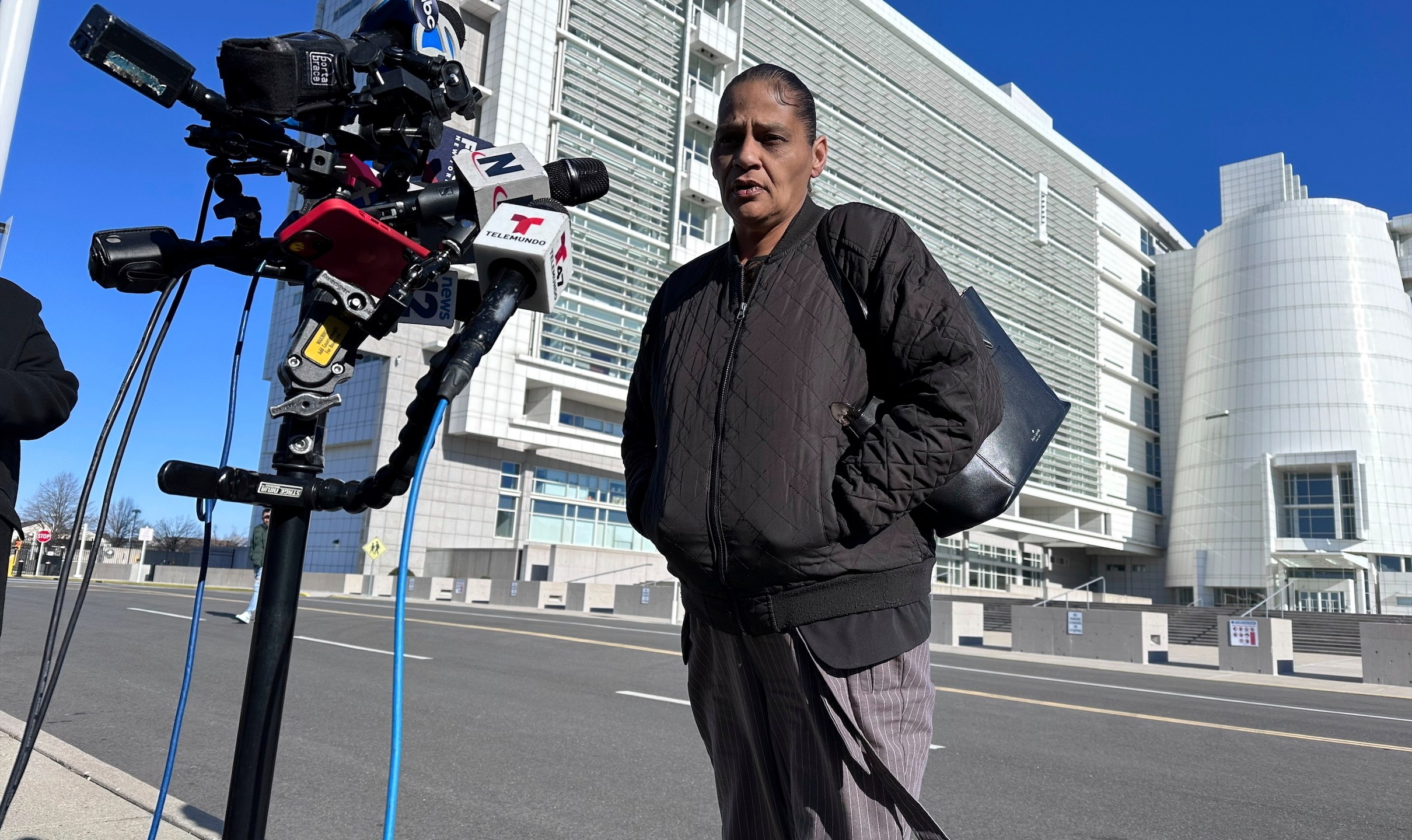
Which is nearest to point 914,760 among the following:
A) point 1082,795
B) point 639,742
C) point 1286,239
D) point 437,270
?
point 437,270

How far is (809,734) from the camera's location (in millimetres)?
1647

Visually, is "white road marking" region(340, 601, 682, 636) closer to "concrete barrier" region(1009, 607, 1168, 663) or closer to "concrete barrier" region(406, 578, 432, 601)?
"concrete barrier" region(1009, 607, 1168, 663)

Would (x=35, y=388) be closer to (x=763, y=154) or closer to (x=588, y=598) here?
(x=763, y=154)

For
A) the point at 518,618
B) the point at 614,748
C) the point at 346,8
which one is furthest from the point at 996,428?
the point at 346,8

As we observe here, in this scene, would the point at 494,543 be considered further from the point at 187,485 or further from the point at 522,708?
the point at 187,485

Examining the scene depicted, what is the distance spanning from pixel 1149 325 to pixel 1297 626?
177 feet

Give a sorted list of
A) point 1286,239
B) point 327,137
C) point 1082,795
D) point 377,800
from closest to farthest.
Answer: point 327,137
point 377,800
point 1082,795
point 1286,239

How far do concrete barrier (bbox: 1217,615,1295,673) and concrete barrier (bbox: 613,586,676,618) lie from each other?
43.3 ft

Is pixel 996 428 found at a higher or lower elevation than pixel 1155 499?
lower

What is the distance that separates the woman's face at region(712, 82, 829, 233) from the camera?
1816 mm

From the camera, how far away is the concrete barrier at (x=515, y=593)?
2958cm

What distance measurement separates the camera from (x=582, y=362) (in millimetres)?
41031

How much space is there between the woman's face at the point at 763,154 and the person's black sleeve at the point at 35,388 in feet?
6.18

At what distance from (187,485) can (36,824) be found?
86.1 inches
